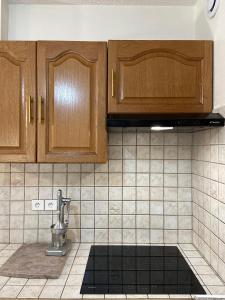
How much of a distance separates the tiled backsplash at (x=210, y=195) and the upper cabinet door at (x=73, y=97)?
582 millimetres

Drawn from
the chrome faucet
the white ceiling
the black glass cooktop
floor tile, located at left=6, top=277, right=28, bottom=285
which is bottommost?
the black glass cooktop

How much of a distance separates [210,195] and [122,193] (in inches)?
A: 23.6

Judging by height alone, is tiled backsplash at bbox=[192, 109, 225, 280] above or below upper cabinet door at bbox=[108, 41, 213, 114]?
below

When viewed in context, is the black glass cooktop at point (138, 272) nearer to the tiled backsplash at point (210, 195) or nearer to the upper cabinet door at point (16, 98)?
the tiled backsplash at point (210, 195)

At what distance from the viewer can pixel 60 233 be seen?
1.79 metres

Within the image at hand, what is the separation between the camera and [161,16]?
77.7 inches

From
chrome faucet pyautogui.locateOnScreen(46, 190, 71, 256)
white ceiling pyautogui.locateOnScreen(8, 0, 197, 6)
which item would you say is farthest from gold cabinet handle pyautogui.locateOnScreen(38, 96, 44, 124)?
white ceiling pyautogui.locateOnScreen(8, 0, 197, 6)

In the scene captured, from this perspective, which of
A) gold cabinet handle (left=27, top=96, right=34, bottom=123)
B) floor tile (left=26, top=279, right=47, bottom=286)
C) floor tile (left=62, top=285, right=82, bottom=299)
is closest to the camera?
floor tile (left=62, top=285, right=82, bottom=299)

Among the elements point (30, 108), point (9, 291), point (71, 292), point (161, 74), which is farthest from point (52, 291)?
point (161, 74)

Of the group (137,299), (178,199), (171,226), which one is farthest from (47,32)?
(137,299)

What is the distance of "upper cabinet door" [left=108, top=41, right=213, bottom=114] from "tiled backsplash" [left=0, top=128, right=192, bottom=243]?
39 centimetres

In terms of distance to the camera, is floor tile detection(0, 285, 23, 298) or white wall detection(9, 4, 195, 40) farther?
white wall detection(9, 4, 195, 40)

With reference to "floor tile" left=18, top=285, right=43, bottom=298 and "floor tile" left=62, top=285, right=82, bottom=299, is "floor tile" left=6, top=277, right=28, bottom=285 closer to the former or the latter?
"floor tile" left=18, top=285, right=43, bottom=298

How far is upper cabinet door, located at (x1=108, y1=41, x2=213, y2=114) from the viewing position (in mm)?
1627
